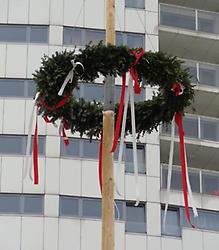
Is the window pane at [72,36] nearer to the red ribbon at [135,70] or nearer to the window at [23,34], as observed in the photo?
the window at [23,34]

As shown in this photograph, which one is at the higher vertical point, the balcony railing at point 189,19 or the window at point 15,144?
the balcony railing at point 189,19

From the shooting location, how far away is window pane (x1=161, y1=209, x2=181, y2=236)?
28.2 meters

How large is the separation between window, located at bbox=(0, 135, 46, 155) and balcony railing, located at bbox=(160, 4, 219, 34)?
21.7 ft

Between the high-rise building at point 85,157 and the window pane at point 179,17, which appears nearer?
the high-rise building at point 85,157

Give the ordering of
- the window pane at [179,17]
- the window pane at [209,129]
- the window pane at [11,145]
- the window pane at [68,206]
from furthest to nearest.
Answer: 1. the window pane at [179,17]
2. the window pane at [209,129]
3. the window pane at [11,145]
4. the window pane at [68,206]

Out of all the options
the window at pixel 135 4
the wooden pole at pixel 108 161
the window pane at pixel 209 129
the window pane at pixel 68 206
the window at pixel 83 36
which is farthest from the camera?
the window at pixel 135 4

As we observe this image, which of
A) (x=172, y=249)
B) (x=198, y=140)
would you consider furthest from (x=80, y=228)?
(x=198, y=140)

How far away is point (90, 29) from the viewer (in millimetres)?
29781

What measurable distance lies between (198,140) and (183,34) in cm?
379

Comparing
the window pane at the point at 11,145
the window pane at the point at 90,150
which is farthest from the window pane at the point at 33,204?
the window pane at the point at 90,150

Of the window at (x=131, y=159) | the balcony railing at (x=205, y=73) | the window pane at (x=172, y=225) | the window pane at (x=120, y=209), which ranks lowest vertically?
the window pane at (x=172, y=225)

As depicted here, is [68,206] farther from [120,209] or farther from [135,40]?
[135,40]

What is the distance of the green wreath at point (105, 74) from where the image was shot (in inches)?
512

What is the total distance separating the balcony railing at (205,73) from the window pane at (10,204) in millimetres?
7345
